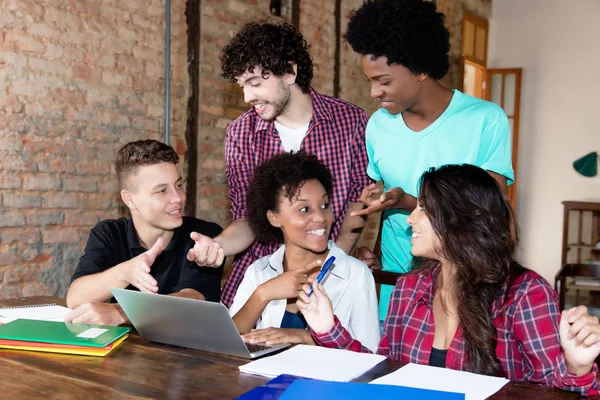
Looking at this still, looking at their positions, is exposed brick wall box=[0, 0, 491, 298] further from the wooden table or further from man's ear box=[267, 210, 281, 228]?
the wooden table

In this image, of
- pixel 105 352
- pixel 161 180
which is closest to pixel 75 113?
pixel 161 180

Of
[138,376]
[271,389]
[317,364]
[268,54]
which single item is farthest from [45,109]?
[271,389]

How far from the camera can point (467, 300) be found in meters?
1.78

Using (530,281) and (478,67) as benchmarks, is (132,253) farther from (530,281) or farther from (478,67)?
(478,67)

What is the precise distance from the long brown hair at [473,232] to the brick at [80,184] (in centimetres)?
261

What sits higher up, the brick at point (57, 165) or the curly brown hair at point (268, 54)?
the curly brown hair at point (268, 54)

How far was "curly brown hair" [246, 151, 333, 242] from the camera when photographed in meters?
2.59

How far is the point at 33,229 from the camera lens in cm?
376

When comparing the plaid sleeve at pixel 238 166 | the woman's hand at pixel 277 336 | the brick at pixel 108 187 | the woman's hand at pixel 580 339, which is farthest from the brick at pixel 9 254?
the woman's hand at pixel 580 339

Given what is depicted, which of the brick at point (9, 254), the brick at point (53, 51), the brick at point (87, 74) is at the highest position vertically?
the brick at point (53, 51)

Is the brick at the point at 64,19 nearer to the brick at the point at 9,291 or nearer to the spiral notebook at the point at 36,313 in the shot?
the brick at the point at 9,291

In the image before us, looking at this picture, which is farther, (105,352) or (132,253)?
(132,253)

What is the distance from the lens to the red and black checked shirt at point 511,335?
1650mm

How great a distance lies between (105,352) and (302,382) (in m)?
0.57
